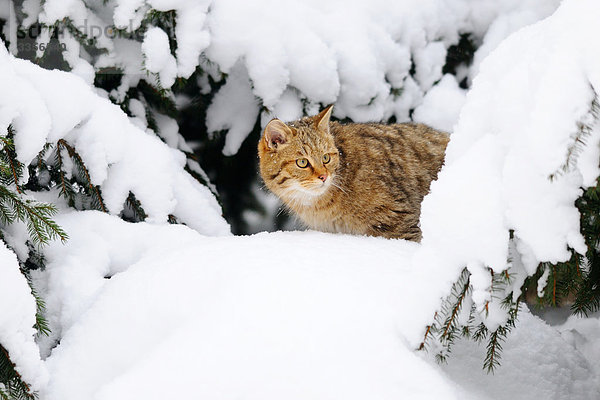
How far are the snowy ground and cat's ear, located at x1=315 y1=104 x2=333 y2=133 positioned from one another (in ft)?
3.38

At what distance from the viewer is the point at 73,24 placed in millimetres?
3434

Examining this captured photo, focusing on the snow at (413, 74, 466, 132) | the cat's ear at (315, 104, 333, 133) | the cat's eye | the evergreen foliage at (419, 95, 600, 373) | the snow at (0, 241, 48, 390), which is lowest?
the snow at (413, 74, 466, 132)

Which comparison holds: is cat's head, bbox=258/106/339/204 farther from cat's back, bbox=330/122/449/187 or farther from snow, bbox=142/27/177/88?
snow, bbox=142/27/177/88

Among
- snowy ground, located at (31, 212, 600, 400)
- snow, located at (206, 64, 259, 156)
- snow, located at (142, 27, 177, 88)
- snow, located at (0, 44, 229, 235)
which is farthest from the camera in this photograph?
snow, located at (206, 64, 259, 156)

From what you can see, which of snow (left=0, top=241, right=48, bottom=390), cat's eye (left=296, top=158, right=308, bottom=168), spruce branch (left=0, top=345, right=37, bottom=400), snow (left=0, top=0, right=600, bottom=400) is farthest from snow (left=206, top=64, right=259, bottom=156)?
spruce branch (left=0, top=345, right=37, bottom=400)

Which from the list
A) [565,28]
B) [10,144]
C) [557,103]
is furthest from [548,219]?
[10,144]

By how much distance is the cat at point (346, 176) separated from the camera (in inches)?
134

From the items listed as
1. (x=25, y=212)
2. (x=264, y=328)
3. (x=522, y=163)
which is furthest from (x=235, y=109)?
(x=522, y=163)

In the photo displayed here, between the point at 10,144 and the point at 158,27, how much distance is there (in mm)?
1521

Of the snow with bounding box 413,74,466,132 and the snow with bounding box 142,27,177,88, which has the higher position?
the snow with bounding box 142,27,177,88

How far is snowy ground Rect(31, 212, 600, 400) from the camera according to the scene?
65.9 inches

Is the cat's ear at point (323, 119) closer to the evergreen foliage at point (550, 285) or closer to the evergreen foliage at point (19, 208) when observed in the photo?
the evergreen foliage at point (19, 208)

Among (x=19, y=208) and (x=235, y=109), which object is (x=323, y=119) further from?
(x=19, y=208)

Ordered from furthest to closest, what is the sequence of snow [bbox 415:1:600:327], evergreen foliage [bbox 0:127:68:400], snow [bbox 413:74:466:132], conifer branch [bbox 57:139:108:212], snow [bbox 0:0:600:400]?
snow [bbox 413:74:466:132]
conifer branch [bbox 57:139:108:212]
evergreen foliage [bbox 0:127:68:400]
snow [bbox 0:0:600:400]
snow [bbox 415:1:600:327]
